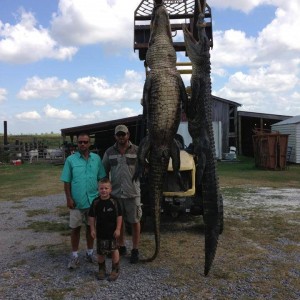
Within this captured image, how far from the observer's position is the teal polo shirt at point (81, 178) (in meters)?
5.37

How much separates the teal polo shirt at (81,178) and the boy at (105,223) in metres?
0.37

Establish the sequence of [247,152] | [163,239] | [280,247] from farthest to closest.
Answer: [247,152]
[163,239]
[280,247]

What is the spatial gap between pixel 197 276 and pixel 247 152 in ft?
87.9

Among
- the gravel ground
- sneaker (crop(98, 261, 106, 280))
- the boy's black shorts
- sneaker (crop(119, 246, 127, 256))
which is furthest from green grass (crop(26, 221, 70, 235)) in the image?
the boy's black shorts

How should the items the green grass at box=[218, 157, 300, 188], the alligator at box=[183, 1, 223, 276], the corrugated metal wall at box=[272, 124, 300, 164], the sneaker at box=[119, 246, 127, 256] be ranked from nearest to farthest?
the alligator at box=[183, 1, 223, 276] < the sneaker at box=[119, 246, 127, 256] < the green grass at box=[218, 157, 300, 188] < the corrugated metal wall at box=[272, 124, 300, 164]

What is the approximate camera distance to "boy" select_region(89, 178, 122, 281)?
4953 mm

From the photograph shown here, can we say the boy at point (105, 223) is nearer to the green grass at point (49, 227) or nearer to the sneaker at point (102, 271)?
the sneaker at point (102, 271)

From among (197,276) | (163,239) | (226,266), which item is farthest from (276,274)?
(163,239)

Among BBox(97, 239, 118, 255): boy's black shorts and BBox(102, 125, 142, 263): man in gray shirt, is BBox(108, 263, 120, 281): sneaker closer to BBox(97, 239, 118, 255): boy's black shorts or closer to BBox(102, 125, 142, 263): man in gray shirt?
BBox(97, 239, 118, 255): boy's black shorts

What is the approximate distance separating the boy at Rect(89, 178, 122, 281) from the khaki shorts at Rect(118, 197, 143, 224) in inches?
23.2

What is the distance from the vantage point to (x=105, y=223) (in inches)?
196

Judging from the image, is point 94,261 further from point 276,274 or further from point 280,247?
point 280,247

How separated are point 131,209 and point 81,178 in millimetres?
834

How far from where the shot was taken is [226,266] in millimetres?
5461
